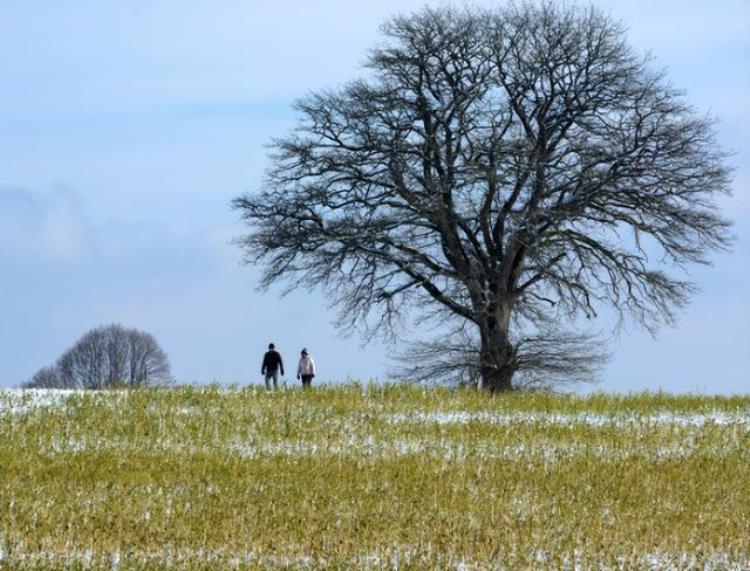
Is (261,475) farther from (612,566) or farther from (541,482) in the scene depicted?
(612,566)

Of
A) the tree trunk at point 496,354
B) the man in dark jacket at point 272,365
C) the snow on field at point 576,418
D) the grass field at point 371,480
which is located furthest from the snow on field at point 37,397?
the tree trunk at point 496,354

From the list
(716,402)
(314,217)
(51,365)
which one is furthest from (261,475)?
(51,365)

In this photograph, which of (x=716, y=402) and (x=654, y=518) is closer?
(x=654, y=518)

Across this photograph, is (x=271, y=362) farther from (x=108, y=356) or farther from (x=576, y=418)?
(x=108, y=356)

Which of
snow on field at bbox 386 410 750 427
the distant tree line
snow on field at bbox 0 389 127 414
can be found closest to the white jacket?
snow on field at bbox 0 389 127 414

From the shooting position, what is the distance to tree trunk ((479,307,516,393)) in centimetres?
3869

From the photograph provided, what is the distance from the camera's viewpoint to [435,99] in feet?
130

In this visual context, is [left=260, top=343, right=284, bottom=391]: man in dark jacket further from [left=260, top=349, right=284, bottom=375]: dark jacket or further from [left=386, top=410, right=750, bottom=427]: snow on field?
[left=386, top=410, right=750, bottom=427]: snow on field

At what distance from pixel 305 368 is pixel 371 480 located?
1627 centimetres

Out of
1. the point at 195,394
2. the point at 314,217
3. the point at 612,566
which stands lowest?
the point at 612,566

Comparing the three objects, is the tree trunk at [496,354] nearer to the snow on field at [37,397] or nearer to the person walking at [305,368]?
the person walking at [305,368]

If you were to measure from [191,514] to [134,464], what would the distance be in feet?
13.4

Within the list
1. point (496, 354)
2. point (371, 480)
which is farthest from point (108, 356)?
point (371, 480)

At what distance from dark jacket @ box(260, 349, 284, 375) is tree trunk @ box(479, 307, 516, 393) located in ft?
25.3
